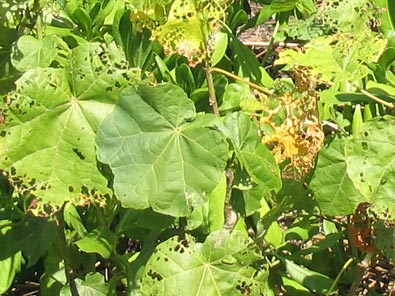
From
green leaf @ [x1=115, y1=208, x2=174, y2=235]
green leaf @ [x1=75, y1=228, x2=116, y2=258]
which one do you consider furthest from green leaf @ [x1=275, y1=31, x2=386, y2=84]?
green leaf @ [x1=75, y1=228, x2=116, y2=258]

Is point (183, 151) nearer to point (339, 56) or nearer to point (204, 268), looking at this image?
point (204, 268)

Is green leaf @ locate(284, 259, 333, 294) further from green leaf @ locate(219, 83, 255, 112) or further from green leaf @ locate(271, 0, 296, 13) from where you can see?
green leaf @ locate(271, 0, 296, 13)

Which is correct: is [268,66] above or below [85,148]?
below

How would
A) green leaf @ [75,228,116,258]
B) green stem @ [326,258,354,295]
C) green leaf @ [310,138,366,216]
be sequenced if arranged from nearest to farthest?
green leaf @ [310,138,366,216] < green leaf @ [75,228,116,258] < green stem @ [326,258,354,295]

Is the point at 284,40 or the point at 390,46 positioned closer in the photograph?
the point at 390,46

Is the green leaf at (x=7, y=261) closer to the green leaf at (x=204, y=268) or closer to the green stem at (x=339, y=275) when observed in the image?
the green leaf at (x=204, y=268)

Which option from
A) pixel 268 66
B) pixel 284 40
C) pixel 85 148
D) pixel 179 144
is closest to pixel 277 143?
pixel 179 144

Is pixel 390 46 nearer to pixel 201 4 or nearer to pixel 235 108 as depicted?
pixel 235 108

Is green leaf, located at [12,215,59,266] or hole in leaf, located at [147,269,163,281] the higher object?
hole in leaf, located at [147,269,163,281]
